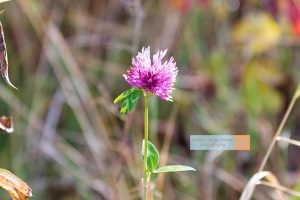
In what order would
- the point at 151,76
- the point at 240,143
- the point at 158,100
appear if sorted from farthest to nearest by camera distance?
the point at 158,100 → the point at 240,143 → the point at 151,76

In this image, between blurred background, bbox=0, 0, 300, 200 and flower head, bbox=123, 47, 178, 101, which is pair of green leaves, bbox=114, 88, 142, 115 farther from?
blurred background, bbox=0, 0, 300, 200

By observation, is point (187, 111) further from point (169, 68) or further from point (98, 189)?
point (169, 68)

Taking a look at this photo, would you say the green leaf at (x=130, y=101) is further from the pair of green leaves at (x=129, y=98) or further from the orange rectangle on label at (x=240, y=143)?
the orange rectangle on label at (x=240, y=143)

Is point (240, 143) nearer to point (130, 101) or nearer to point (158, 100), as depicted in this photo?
point (130, 101)

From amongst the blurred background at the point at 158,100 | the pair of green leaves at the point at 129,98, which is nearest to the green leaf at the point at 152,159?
the pair of green leaves at the point at 129,98

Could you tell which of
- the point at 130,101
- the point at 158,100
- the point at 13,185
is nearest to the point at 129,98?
the point at 130,101
